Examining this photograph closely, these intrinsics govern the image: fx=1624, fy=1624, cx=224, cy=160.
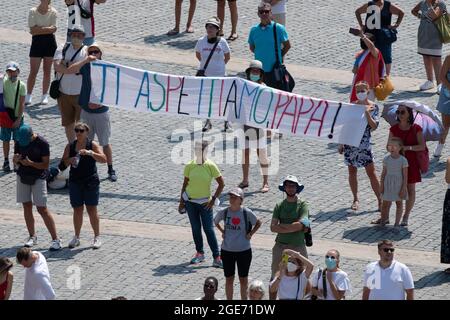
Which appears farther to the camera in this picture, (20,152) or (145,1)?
(145,1)

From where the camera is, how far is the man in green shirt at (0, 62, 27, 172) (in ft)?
72.0

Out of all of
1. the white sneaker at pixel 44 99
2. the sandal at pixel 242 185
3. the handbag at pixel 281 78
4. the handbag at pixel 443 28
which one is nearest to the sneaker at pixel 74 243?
the sandal at pixel 242 185

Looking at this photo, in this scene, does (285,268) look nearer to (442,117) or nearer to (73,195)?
(73,195)

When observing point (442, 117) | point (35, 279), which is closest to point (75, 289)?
point (35, 279)

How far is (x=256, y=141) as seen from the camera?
71.2ft

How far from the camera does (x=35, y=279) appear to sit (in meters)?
17.1

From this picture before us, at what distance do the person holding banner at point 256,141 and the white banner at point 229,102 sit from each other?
0.19m

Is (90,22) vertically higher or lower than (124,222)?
higher

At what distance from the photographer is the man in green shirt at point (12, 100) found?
72.0 ft

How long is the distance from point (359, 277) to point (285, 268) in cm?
195

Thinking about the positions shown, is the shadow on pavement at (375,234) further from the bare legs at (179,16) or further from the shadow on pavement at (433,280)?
the bare legs at (179,16)

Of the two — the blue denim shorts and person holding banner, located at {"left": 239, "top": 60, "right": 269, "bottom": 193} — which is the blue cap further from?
person holding banner, located at {"left": 239, "top": 60, "right": 269, "bottom": 193}

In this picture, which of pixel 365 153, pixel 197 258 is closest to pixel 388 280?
pixel 197 258

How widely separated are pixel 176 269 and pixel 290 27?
9.09 m
